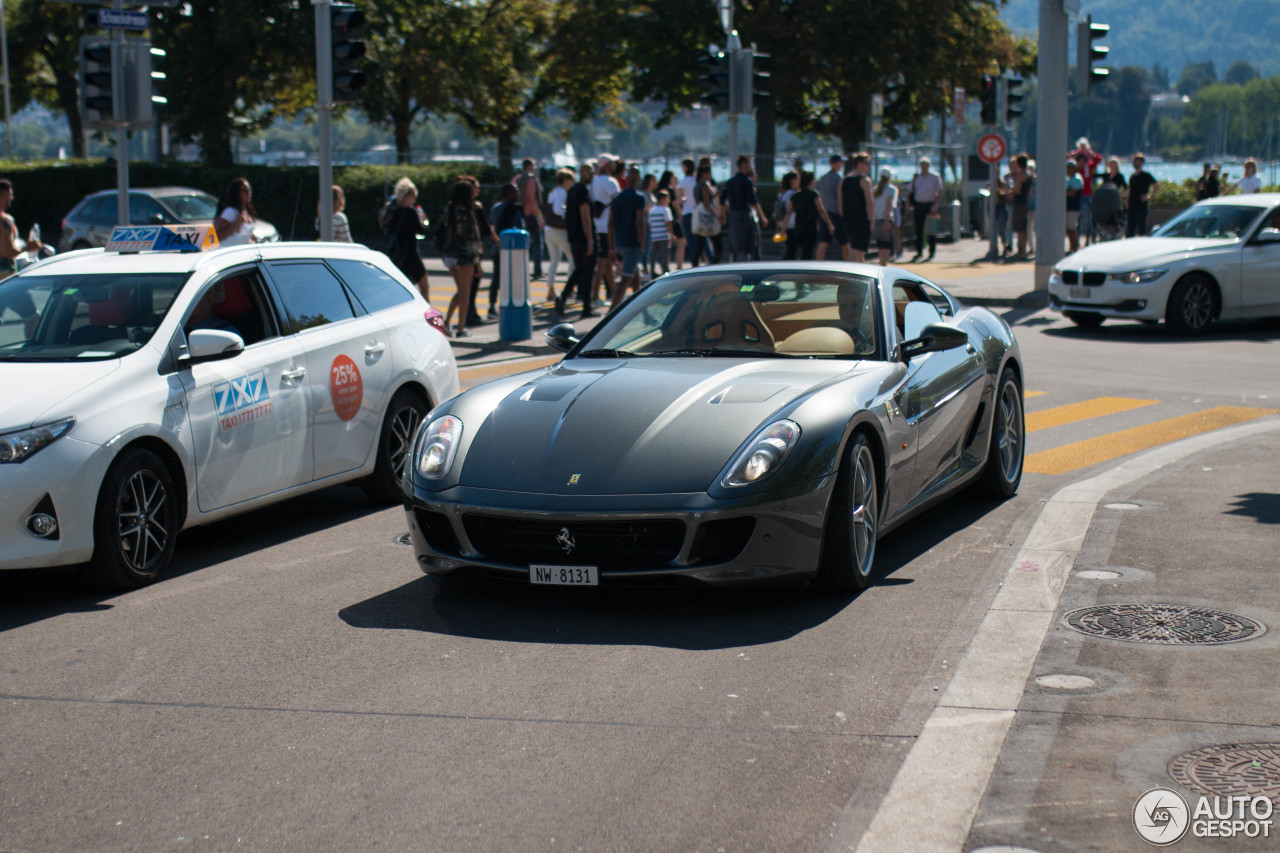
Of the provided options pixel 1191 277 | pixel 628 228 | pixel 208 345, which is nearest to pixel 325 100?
pixel 628 228

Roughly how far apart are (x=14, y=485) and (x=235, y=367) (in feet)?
4.85

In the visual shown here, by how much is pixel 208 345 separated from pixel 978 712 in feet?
A: 13.1

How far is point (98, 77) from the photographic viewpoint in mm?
16188

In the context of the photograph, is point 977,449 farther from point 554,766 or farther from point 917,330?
point 554,766

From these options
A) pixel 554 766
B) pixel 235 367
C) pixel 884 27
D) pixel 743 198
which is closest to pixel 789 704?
pixel 554 766

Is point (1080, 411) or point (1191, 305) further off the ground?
point (1191, 305)

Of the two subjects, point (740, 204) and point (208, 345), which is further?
point (740, 204)

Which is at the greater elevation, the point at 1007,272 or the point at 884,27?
the point at 884,27

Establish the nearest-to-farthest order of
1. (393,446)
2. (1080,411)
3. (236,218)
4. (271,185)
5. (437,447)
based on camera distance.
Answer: (437,447)
(393,446)
(1080,411)
(236,218)
(271,185)

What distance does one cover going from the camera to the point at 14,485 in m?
6.01

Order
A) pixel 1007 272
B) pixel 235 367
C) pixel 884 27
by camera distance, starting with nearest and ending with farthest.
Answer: pixel 235 367
pixel 1007 272
pixel 884 27

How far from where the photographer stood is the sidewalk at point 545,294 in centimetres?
1527

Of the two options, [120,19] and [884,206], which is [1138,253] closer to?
[884,206]

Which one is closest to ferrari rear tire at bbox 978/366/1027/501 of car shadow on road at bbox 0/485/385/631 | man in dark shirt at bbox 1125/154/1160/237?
car shadow on road at bbox 0/485/385/631
